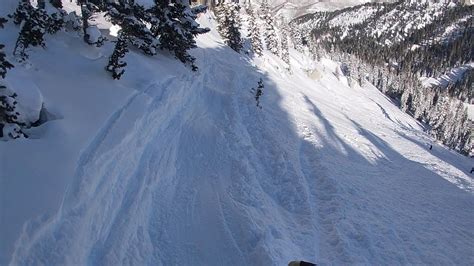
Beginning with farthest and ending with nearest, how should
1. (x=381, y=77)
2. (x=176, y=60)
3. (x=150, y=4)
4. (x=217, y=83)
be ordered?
(x=381, y=77) < (x=217, y=83) < (x=176, y=60) < (x=150, y=4)

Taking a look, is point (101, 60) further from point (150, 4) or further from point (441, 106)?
point (441, 106)

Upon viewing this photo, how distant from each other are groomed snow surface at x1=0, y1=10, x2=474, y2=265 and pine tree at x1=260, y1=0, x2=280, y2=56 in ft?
171

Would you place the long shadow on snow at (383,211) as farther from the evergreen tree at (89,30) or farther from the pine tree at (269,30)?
the pine tree at (269,30)

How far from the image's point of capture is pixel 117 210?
28.2 ft

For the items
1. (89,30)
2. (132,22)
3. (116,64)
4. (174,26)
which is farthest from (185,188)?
(174,26)

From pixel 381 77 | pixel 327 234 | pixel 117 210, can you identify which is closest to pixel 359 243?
pixel 327 234

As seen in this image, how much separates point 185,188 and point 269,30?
2656 inches

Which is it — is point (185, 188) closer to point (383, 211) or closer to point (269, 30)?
point (383, 211)

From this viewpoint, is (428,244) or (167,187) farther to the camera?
(428,244)

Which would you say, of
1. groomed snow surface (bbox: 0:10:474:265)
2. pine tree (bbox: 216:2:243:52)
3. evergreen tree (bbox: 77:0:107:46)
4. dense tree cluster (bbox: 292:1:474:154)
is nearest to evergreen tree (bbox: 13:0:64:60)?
groomed snow surface (bbox: 0:10:474:265)

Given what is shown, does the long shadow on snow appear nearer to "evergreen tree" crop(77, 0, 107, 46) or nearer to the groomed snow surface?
the groomed snow surface

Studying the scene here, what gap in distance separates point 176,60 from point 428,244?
43.0 ft

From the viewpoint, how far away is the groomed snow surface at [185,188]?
21.3ft

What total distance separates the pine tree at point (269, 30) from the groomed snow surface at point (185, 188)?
52.1 metres
